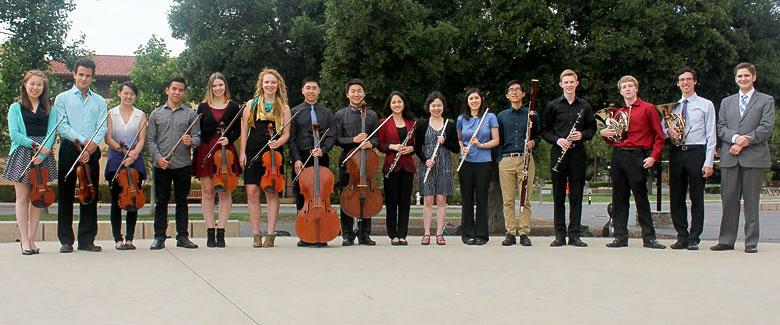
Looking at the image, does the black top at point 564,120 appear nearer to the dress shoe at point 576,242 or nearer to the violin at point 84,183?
the dress shoe at point 576,242

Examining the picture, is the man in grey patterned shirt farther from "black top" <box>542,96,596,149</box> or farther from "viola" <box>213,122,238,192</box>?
"black top" <box>542,96,596,149</box>

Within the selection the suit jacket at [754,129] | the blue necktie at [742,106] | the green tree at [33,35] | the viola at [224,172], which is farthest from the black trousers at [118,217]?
the green tree at [33,35]

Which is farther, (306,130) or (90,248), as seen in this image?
(306,130)

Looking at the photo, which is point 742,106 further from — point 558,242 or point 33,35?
point 33,35

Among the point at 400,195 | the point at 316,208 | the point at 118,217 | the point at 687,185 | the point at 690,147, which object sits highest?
the point at 690,147

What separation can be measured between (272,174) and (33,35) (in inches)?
490

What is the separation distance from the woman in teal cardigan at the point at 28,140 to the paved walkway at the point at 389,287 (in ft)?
1.21

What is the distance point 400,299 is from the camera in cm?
379

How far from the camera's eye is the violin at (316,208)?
259 inches

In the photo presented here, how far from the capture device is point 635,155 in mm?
7027

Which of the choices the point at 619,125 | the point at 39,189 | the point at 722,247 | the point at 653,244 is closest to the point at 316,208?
the point at 39,189

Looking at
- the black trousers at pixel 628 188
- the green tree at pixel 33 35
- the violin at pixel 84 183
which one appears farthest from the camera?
the green tree at pixel 33 35

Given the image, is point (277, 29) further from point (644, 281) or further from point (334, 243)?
point (644, 281)

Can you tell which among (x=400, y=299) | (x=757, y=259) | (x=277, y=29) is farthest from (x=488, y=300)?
(x=277, y=29)
